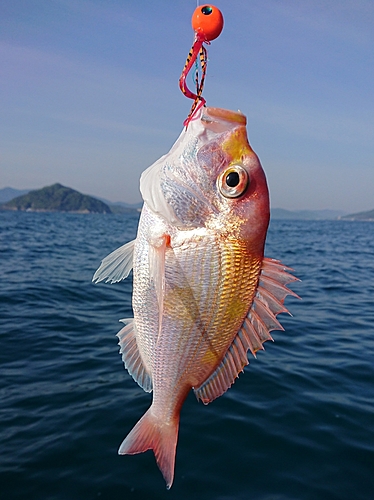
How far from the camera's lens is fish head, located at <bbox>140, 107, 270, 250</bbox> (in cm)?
235

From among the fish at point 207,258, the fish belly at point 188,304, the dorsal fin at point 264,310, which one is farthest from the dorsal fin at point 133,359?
the dorsal fin at point 264,310

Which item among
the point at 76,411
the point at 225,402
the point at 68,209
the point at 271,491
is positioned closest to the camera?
the point at 271,491

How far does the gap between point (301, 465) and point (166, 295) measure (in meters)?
4.09

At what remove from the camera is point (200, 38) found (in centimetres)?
262

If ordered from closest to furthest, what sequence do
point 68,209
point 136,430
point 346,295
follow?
point 136,430 < point 346,295 < point 68,209

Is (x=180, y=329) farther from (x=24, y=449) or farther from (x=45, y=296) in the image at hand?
(x=45, y=296)

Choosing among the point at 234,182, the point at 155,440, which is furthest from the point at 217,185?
the point at 155,440

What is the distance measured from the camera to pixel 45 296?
1296cm

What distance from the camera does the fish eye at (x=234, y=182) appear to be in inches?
92.2

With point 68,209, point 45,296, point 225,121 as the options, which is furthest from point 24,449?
point 68,209

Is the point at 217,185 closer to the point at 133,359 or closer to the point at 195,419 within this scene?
the point at 133,359

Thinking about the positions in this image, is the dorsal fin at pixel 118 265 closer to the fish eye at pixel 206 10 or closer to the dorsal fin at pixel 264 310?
the dorsal fin at pixel 264 310

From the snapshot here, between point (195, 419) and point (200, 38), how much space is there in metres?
5.33

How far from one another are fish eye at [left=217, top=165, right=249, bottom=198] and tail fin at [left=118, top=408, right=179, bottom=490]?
1472 mm
